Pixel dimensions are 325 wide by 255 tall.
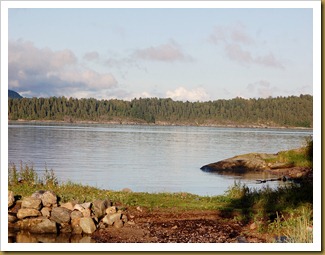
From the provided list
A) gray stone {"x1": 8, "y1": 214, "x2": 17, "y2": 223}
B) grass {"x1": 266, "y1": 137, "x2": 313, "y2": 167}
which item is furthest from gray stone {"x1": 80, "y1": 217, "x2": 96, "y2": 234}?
grass {"x1": 266, "y1": 137, "x2": 313, "y2": 167}

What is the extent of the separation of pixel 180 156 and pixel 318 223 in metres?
30.0

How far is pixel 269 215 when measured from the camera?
13.6 meters

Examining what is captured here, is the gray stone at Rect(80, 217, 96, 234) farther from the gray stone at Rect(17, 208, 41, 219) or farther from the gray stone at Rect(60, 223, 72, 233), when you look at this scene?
the gray stone at Rect(17, 208, 41, 219)

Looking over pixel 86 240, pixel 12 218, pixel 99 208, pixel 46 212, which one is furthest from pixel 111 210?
pixel 12 218

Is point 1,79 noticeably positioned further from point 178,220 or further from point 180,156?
point 180,156

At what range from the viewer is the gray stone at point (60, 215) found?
12891 millimetres

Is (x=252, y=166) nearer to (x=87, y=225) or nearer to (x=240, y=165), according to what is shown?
(x=240, y=165)

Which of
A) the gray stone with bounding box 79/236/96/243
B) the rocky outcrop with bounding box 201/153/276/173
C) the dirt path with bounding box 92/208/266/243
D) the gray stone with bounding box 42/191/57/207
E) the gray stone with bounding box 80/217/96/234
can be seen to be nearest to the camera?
the dirt path with bounding box 92/208/266/243

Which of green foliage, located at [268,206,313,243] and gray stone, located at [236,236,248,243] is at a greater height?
green foliage, located at [268,206,313,243]

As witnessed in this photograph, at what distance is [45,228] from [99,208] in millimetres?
1302

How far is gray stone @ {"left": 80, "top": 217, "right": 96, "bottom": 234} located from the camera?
12.5 meters

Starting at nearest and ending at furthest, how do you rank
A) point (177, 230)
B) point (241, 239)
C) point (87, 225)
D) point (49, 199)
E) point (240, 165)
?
point (241, 239) → point (177, 230) → point (87, 225) → point (49, 199) → point (240, 165)

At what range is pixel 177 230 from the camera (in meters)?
12.3

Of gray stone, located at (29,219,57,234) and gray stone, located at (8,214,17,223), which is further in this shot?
gray stone, located at (8,214,17,223)
